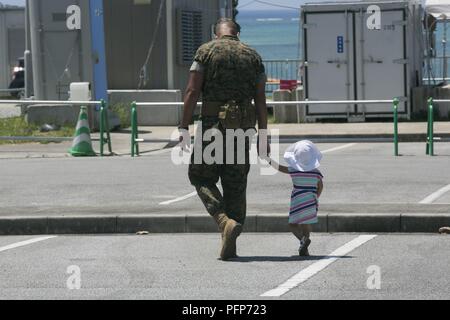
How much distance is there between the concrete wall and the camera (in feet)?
136

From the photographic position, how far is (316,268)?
31.4 feet

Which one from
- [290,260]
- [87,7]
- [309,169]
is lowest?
[290,260]

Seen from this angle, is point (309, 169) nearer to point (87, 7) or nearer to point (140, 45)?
point (87, 7)

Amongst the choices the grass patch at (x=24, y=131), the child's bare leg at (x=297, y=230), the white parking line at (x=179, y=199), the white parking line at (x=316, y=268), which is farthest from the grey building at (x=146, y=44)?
the child's bare leg at (x=297, y=230)

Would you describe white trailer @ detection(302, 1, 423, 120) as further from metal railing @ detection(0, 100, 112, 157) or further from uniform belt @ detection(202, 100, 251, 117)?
uniform belt @ detection(202, 100, 251, 117)

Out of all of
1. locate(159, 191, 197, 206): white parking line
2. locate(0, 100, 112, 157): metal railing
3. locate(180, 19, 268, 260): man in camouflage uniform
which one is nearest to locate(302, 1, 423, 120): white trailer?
locate(0, 100, 112, 157): metal railing

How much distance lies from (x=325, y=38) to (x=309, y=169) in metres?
16.4

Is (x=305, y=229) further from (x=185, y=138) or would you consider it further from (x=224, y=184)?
(x=185, y=138)

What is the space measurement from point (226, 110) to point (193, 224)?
2.09 meters

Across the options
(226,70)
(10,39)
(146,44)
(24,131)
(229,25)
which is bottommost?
(24,131)

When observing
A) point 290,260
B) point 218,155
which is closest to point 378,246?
point 290,260

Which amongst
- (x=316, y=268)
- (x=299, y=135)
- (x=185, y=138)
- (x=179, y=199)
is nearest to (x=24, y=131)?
(x=299, y=135)

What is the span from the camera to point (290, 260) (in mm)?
10023

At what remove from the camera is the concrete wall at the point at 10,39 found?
136ft
